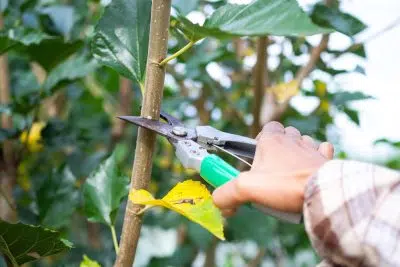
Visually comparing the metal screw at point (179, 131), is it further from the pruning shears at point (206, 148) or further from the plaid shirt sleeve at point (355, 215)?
the plaid shirt sleeve at point (355, 215)

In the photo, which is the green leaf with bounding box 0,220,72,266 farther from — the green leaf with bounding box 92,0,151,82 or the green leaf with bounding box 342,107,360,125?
the green leaf with bounding box 342,107,360,125

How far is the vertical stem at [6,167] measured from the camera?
0.62 metres

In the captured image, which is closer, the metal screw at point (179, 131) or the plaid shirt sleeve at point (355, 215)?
the plaid shirt sleeve at point (355, 215)

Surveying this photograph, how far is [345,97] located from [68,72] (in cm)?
39

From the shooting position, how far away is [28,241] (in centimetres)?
43

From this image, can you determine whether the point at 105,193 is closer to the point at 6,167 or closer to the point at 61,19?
the point at 6,167

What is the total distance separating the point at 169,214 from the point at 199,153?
2.57ft

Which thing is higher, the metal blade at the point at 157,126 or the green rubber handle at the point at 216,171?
the metal blade at the point at 157,126

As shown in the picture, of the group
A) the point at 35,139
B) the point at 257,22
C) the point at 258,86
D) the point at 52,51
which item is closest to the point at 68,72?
the point at 52,51

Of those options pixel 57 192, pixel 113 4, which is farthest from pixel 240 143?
pixel 57 192

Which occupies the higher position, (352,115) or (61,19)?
(61,19)

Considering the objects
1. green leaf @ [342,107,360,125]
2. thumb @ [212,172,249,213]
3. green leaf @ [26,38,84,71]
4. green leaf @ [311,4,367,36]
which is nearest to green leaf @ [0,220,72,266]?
thumb @ [212,172,249,213]

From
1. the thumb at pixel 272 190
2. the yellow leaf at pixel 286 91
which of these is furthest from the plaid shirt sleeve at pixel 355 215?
the yellow leaf at pixel 286 91

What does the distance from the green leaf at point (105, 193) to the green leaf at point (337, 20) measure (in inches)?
10.9
